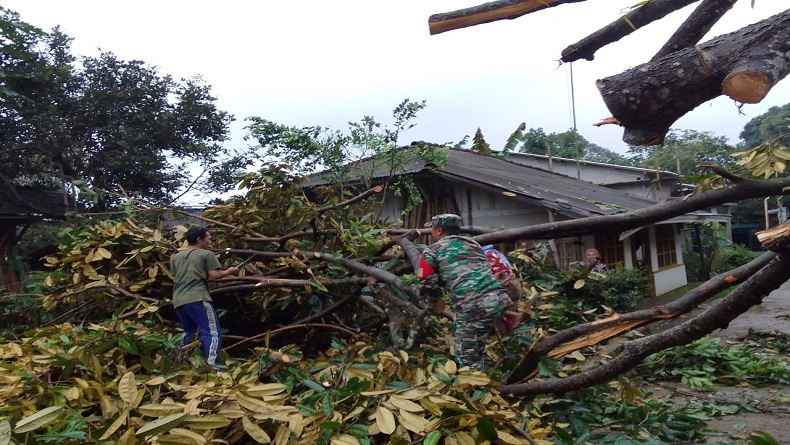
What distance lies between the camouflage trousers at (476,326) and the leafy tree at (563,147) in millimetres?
11800

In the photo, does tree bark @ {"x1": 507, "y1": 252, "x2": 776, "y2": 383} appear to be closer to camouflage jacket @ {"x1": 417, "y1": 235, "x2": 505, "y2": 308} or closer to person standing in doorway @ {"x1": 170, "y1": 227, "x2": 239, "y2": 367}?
camouflage jacket @ {"x1": 417, "y1": 235, "x2": 505, "y2": 308}

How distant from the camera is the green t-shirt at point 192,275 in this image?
16.3 feet

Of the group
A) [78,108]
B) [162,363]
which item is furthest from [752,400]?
[78,108]

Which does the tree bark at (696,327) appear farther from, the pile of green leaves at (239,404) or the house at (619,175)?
the house at (619,175)

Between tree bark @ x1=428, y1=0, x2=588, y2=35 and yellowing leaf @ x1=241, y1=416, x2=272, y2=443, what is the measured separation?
2.04m

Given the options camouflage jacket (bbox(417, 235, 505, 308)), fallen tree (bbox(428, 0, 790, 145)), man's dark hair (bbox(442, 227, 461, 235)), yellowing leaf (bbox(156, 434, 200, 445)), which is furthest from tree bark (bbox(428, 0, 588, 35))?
yellowing leaf (bbox(156, 434, 200, 445))

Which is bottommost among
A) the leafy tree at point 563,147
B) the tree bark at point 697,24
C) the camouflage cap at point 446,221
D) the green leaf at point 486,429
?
the green leaf at point 486,429

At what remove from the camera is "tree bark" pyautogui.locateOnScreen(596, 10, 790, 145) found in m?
2.12

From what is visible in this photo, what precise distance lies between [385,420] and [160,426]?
39.8 inches

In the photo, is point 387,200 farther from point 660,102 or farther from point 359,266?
point 660,102

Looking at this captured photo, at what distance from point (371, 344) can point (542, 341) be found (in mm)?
1449

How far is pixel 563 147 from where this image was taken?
37.5m

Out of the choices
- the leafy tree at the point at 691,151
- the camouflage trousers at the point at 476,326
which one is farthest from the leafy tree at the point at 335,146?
the leafy tree at the point at 691,151

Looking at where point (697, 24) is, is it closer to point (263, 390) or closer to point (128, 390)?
point (263, 390)
